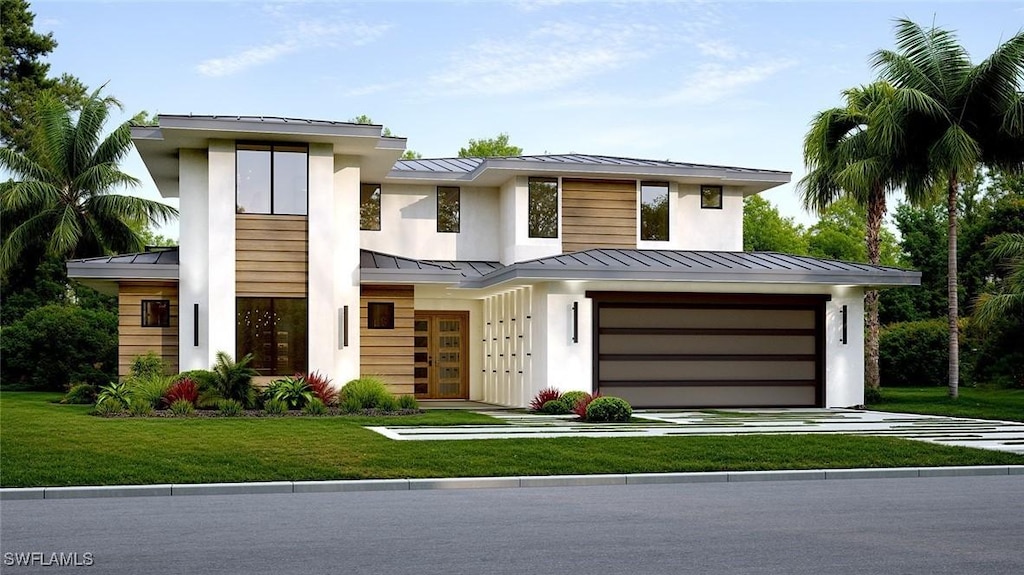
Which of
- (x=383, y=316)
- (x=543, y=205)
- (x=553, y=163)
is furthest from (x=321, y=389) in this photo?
(x=553, y=163)

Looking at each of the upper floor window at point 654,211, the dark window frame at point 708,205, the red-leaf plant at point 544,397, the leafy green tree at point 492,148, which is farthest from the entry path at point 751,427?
the leafy green tree at point 492,148

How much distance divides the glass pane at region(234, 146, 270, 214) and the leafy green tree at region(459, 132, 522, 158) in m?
34.9

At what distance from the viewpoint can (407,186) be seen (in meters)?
29.2

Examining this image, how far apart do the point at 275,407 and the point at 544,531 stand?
528 inches

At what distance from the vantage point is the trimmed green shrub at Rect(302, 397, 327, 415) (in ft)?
70.5

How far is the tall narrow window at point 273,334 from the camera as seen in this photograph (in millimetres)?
23719

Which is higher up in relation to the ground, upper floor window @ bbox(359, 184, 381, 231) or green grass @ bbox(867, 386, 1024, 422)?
upper floor window @ bbox(359, 184, 381, 231)

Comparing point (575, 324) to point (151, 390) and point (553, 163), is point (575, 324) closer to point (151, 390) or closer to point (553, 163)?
point (553, 163)

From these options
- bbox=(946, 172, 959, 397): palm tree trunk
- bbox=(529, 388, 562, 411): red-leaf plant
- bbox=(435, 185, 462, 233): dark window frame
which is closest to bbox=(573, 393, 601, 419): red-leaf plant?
bbox=(529, 388, 562, 411): red-leaf plant

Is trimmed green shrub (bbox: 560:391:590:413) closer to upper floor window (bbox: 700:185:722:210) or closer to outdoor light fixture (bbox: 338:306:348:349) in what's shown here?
outdoor light fixture (bbox: 338:306:348:349)

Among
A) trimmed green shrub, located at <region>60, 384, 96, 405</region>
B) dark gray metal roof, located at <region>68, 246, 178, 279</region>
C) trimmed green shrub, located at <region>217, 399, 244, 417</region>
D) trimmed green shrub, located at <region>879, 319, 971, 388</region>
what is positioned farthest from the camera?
trimmed green shrub, located at <region>879, 319, 971, 388</region>

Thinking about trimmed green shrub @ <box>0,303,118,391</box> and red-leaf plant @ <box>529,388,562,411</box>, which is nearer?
red-leaf plant @ <box>529,388,562,411</box>

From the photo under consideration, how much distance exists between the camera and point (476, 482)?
12.4 m

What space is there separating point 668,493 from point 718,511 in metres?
1.55
